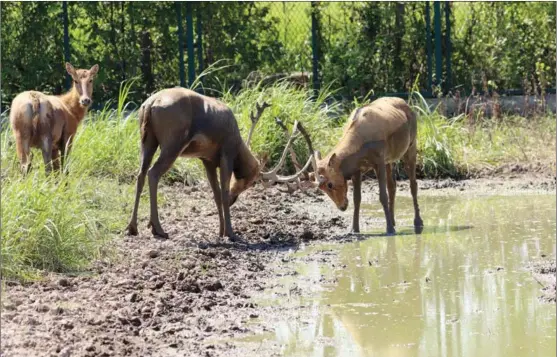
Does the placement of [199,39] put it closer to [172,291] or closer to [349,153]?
[349,153]

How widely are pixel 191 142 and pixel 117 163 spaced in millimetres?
3046

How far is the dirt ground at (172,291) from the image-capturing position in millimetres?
6711

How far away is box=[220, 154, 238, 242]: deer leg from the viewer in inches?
→ 430

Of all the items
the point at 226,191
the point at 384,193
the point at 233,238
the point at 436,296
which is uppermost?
the point at 226,191

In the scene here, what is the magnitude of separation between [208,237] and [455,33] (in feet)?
31.7

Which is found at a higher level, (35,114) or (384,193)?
(35,114)

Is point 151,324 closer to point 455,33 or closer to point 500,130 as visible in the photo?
point 500,130

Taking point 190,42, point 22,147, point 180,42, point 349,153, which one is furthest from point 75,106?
point 180,42

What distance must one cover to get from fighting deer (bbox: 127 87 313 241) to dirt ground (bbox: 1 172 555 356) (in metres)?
0.37

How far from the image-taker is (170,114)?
10570mm

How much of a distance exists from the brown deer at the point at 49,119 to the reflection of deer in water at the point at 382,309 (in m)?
3.98

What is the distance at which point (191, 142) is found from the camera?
35.8 feet

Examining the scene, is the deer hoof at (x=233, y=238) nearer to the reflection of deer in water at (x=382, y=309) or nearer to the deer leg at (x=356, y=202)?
the deer leg at (x=356, y=202)

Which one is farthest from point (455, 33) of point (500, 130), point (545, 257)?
point (545, 257)
